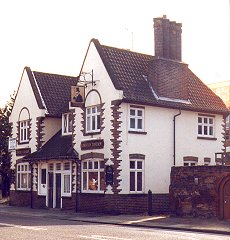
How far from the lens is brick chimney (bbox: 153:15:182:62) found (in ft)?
120

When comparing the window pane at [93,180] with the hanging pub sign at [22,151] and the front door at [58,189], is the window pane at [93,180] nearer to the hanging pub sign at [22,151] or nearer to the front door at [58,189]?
the front door at [58,189]

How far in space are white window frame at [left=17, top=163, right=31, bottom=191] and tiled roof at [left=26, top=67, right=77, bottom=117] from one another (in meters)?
4.78

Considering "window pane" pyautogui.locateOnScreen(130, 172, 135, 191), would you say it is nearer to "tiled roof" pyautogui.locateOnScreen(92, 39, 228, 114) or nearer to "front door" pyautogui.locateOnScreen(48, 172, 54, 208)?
"tiled roof" pyautogui.locateOnScreen(92, 39, 228, 114)

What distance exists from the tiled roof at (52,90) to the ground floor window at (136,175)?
8513 millimetres

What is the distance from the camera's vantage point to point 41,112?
3988 centimetres

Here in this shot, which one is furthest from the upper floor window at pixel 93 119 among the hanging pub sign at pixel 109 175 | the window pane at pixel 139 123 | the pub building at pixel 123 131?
the hanging pub sign at pixel 109 175

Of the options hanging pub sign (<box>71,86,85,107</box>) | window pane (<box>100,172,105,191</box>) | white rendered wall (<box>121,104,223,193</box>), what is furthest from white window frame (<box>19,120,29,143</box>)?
white rendered wall (<box>121,104,223,193</box>)

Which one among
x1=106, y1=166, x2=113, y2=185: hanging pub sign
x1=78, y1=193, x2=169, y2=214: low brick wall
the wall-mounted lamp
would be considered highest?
the wall-mounted lamp

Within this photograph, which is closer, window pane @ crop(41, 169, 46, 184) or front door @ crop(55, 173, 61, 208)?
front door @ crop(55, 173, 61, 208)

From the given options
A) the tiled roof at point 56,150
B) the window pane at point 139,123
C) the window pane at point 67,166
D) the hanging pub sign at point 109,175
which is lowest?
the hanging pub sign at point 109,175

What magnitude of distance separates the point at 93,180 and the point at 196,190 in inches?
321

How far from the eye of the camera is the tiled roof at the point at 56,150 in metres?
35.7

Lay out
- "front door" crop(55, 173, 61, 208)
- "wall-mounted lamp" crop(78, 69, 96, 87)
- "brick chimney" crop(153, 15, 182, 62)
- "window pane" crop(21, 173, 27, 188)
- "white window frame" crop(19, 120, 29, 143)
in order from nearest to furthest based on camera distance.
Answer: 1. "wall-mounted lamp" crop(78, 69, 96, 87)
2. "brick chimney" crop(153, 15, 182, 62)
3. "front door" crop(55, 173, 61, 208)
4. "window pane" crop(21, 173, 27, 188)
5. "white window frame" crop(19, 120, 29, 143)

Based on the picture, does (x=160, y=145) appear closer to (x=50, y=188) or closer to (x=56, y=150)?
(x=56, y=150)
